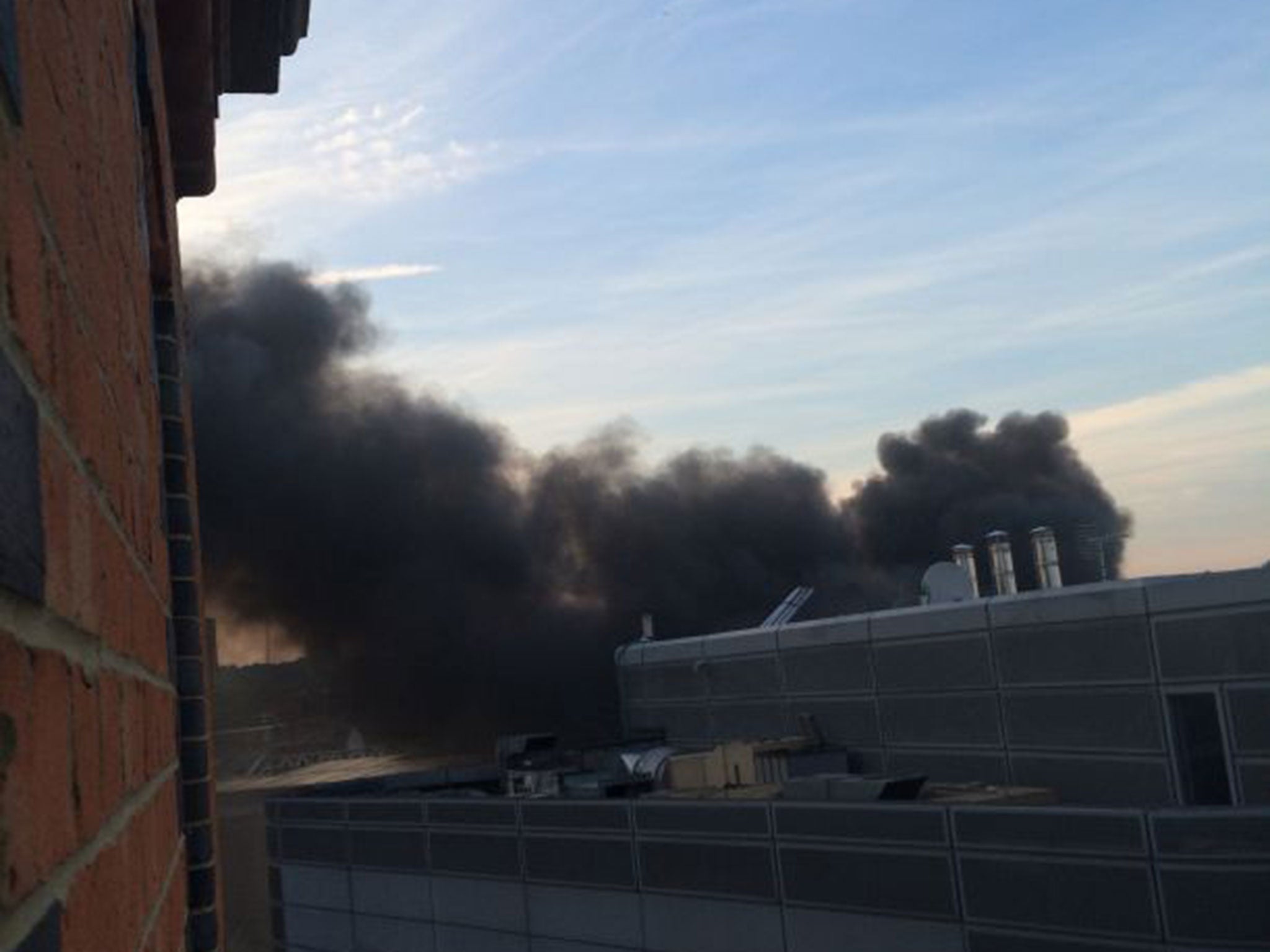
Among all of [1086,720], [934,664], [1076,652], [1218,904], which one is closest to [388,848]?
[934,664]

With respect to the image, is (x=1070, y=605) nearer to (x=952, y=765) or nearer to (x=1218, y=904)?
(x=952, y=765)

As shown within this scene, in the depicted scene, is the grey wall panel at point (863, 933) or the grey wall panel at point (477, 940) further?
the grey wall panel at point (477, 940)

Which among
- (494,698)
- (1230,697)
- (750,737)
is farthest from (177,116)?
(494,698)

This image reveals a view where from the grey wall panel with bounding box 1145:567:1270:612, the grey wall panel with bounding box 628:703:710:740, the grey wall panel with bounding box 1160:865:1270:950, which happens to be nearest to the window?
the grey wall panel with bounding box 1145:567:1270:612

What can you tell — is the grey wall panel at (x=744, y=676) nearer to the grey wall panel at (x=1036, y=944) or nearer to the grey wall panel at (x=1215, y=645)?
the grey wall panel at (x=1215, y=645)

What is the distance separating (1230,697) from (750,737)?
10741 millimetres

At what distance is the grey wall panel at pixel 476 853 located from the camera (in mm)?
19734

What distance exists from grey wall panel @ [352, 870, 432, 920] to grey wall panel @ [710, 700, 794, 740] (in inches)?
270

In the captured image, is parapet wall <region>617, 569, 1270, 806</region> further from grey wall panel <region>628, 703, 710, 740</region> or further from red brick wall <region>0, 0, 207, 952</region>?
red brick wall <region>0, 0, 207, 952</region>

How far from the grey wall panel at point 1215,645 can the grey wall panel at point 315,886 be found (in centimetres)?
1330

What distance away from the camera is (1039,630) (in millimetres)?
18969

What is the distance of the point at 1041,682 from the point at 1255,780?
137 inches

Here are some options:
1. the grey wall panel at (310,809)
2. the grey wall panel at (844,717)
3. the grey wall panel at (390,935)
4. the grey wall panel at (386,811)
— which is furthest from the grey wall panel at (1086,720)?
the grey wall panel at (310,809)

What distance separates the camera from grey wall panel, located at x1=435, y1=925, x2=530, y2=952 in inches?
765
